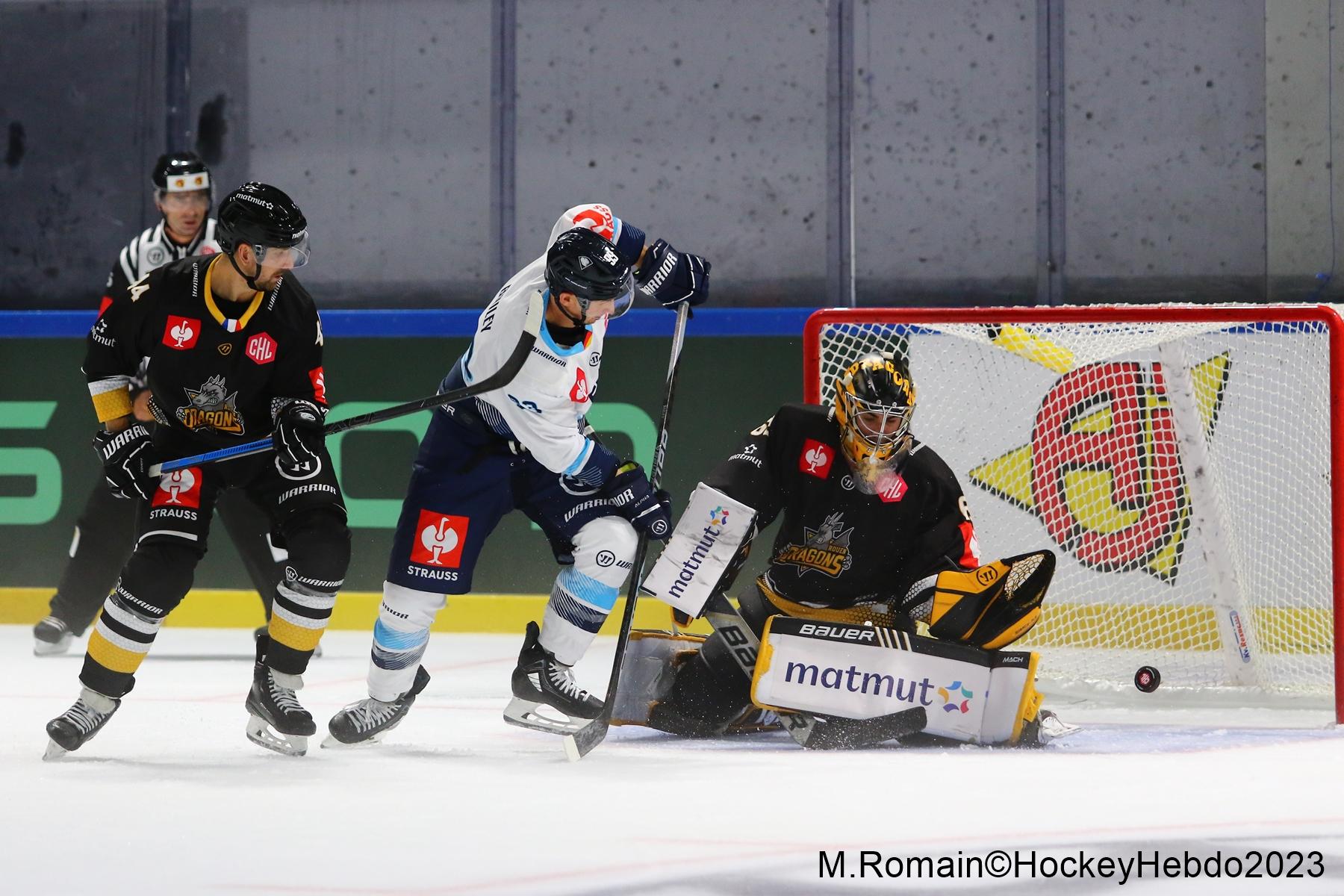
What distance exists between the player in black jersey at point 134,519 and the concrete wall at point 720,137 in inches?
53.8

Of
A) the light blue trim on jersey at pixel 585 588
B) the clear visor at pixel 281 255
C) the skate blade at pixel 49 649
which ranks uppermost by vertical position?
the clear visor at pixel 281 255

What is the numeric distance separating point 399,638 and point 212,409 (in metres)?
0.56

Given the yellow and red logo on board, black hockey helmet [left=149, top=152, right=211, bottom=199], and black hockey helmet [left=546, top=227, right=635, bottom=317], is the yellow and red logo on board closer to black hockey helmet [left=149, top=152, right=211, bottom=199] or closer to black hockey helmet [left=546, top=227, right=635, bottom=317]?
black hockey helmet [left=546, top=227, right=635, bottom=317]

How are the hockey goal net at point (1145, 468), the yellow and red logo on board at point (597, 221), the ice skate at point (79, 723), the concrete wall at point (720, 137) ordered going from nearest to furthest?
the ice skate at point (79, 723) → the yellow and red logo on board at point (597, 221) → the hockey goal net at point (1145, 468) → the concrete wall at point (720, 137)

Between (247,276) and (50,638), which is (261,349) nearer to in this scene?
Answer: (247,276)

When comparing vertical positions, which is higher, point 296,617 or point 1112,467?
point 1112,467

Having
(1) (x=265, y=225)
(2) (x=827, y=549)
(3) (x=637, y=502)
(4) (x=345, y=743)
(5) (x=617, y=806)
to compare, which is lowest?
(4) (x=345, y=743)

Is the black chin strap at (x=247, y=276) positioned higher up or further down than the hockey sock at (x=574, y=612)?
higher up

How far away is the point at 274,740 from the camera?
11.1 ft

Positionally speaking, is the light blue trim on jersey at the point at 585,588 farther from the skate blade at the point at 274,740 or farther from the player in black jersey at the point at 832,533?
the skate blade at the point at 274,740

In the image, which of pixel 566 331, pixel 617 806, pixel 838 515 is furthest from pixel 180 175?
pixel 617 806

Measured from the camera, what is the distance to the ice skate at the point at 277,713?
330 cm

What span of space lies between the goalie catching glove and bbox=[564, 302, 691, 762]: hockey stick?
0.60 m

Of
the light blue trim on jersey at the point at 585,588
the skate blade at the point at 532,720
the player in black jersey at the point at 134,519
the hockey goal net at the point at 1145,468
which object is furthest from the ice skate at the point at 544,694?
the player in black jersey at the point at 134,519
